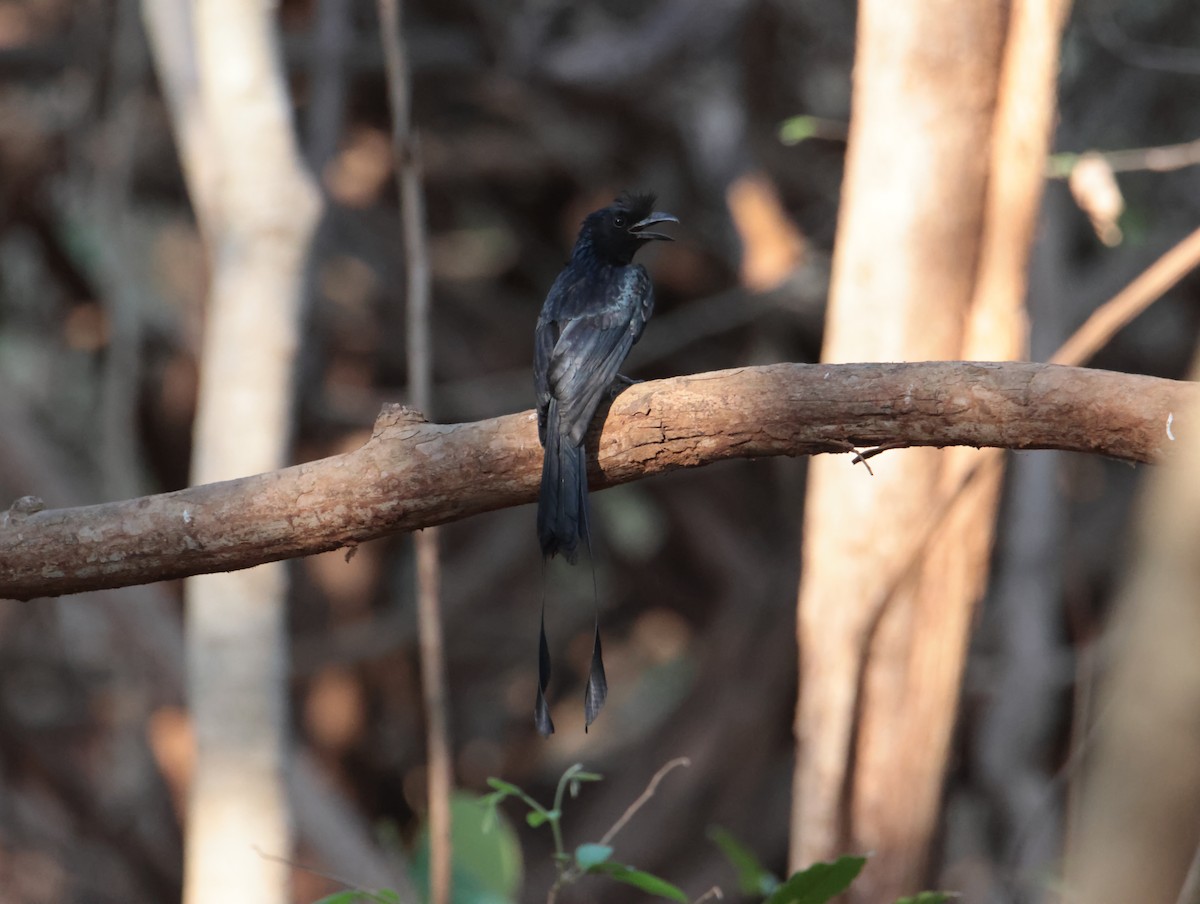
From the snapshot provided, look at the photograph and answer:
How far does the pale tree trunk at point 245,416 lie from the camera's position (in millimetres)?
3586

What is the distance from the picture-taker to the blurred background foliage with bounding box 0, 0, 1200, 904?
623cm

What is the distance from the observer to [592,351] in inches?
107

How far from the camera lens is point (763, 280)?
20.2ft

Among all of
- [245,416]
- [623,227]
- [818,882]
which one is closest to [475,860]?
[818,882]

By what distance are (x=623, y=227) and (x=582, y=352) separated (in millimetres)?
900

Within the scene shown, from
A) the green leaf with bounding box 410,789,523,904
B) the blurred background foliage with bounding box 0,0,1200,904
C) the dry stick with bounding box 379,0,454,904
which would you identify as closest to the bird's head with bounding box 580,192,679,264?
the dry stick with bounding box 379,0,454,904

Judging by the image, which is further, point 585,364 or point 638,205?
point 638,205

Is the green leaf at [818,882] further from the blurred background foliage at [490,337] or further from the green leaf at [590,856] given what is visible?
the blurred background foliage at [490,337]

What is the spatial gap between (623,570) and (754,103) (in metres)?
3.02

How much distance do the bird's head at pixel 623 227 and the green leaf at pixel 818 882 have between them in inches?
71.7

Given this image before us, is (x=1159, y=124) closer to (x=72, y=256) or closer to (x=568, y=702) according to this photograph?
(x=568, y=702)

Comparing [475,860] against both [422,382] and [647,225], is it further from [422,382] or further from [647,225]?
[647,225]

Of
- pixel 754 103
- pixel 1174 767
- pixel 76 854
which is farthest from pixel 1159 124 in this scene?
pixel 76 854

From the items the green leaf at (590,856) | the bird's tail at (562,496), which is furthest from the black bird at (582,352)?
the green leaf at (590,856)
